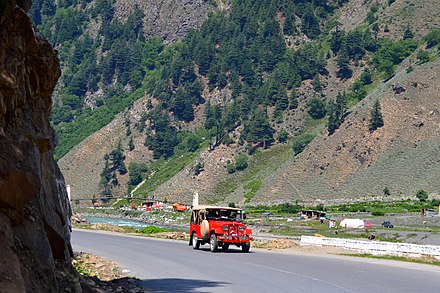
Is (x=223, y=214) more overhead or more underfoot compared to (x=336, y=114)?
more underfoot

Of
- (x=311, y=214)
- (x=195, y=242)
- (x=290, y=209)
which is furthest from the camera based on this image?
(x=290, y=209)

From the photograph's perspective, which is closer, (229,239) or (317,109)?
(229,239)

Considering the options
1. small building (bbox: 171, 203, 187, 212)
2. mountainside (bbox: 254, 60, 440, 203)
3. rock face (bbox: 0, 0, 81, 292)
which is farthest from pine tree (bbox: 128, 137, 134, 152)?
rock face (bbox: 0, 0, 81, 292)

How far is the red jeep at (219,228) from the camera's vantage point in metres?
35.9

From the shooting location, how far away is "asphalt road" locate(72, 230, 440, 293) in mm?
20375

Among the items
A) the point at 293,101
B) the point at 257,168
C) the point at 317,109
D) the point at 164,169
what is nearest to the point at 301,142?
the point at 257,168

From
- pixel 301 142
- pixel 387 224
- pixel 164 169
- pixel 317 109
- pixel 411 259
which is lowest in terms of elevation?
pixel 411 259

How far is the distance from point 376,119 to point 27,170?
13476 cm

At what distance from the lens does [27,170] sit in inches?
474

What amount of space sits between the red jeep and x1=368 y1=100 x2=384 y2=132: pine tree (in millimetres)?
108157

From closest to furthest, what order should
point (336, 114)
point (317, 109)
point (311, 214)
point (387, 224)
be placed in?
point (387, 224) → point (311, 214) → point (336, 114) → point (317, 109)

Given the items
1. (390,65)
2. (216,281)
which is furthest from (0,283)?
(390,65)

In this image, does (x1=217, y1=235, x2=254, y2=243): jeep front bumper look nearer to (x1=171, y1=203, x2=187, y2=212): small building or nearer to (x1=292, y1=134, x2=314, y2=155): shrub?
(x1=171, y1=203, x2=187, y2=212): small building

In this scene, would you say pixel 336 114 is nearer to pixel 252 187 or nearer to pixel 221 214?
pixel 252 187
